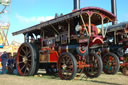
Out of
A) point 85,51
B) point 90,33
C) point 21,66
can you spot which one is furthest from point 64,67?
point 21,66

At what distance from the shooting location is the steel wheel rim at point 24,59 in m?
10.9

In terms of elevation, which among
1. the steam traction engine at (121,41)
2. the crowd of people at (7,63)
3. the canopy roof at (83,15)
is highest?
the canopy roof at (83,15)

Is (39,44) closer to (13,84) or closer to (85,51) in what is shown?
(85,51)

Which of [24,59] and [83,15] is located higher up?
[83,15]

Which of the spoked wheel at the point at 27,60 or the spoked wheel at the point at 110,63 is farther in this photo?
the spoked wheel at the point at 110,63

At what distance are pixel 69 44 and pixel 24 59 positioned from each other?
3.31 metres

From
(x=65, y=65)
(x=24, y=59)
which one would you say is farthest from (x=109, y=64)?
(x=24, y=59)

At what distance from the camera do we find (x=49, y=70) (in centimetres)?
Result: 1247

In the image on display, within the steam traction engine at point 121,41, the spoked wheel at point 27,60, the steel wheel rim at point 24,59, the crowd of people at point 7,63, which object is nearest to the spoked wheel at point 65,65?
the spoked wheel at point 27,60

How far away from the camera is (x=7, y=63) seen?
13570 millimetres

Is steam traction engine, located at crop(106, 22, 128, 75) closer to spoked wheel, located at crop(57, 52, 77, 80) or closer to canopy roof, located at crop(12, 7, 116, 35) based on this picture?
canopy roof, located at crop(12, 7, 116, 35)

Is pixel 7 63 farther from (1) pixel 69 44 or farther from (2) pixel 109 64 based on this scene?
(2) pixel 109 64

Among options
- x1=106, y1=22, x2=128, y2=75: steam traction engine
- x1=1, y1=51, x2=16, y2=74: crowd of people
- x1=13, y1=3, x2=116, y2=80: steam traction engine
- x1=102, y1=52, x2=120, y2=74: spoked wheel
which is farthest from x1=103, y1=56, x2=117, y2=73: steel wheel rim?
x1=1, y1=51, x2=16, y2=74: crowd of people

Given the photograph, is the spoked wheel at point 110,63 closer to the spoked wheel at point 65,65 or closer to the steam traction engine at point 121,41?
the steam traction engine at point 121,41
